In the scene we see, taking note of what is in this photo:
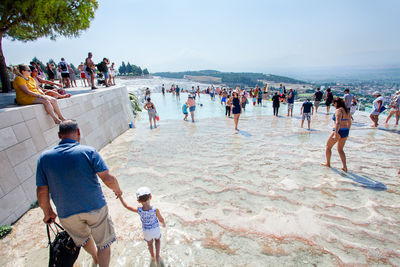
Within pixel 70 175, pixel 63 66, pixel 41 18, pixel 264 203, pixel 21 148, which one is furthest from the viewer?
pixel 63 66

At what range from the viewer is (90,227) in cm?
232

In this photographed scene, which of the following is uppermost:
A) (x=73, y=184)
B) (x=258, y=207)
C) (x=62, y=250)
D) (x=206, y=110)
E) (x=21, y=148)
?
(x=73, y=184)

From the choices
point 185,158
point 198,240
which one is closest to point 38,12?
point 185,158

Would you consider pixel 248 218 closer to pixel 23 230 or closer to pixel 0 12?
pixel 23 230

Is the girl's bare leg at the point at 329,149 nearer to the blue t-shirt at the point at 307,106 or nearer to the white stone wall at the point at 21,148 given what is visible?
the blue t-shirt at the point at 307,106

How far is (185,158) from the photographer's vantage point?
20.8 feet

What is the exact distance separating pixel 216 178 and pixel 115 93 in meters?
8.30

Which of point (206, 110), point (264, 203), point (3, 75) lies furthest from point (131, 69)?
point (264, 203)

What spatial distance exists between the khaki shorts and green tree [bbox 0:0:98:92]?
8693 millimetres

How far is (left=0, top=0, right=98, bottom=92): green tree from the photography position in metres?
7.04

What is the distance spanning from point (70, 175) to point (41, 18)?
8950 millimetres

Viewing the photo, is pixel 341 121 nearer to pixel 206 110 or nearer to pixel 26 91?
pixel 26 91

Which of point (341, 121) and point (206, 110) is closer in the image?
point (341, 121)

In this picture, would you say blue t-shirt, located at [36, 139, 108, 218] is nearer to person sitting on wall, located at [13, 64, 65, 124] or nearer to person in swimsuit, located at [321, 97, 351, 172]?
person sitting on wall, located at [13, 64, 65, 124]
